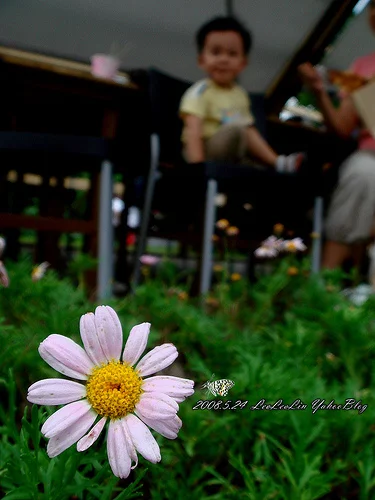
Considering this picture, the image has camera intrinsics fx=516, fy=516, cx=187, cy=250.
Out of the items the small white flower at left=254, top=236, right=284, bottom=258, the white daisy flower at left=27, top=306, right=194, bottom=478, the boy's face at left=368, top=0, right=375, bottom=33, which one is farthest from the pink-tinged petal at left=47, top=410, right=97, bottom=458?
the boy's face at left=368, top=0, right=375, bottom=33

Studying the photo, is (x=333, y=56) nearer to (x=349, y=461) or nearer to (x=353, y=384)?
(x=353, y=384)

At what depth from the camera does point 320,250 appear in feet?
7.41

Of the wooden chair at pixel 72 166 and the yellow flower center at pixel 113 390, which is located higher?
the wooden chair at pixel 72 166

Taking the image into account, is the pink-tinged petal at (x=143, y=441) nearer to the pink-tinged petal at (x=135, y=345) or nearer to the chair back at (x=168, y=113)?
the pink-tinged petal at (x=135, y=345)

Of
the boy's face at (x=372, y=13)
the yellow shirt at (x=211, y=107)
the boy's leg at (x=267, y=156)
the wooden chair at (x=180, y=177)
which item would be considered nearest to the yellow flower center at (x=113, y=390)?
the wooden chair at (x=180, y=177)

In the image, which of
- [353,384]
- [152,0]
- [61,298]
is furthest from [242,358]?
[152,0]

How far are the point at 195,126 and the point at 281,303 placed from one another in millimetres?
736

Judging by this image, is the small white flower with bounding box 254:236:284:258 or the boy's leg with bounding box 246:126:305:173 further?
the boy's leg with bounding box 246:126:305:173

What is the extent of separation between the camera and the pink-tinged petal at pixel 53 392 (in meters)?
0.27

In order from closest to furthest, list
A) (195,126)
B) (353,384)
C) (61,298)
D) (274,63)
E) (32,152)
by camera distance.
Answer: (353,384) < (61,298) < (32,152) < (195,126) < (274,63)

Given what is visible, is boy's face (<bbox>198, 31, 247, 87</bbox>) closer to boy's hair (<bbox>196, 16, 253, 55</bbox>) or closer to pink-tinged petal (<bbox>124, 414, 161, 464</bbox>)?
boy's hair (<bbox>196, 16, 253, 55</bbox>)

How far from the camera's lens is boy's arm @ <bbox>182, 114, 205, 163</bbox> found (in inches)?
74.7

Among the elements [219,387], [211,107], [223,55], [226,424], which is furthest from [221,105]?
[219,387]

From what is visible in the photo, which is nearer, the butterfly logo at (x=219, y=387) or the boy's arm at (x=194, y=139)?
the butterfly logo at (x=219, y=387)
